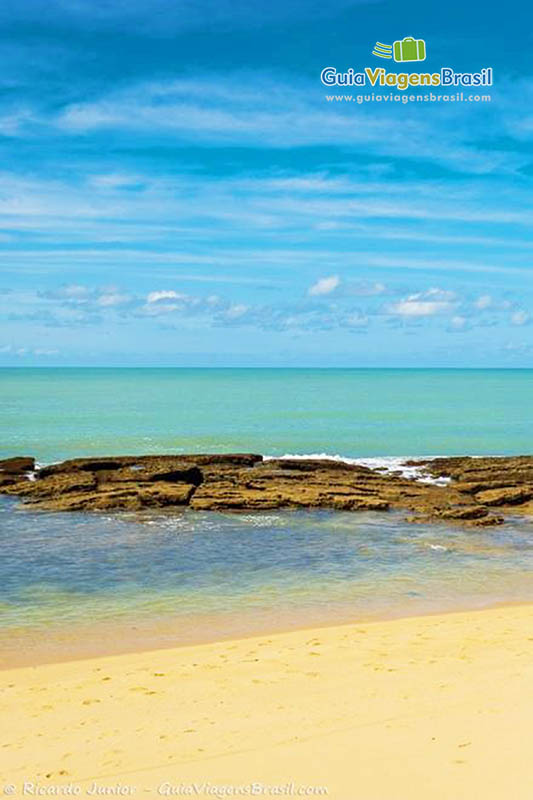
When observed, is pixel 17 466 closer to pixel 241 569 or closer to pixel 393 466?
pixel 241 569

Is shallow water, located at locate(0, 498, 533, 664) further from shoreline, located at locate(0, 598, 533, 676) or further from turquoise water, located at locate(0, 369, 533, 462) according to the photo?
turquoise water, located at locate(0, 369, 533, 462)

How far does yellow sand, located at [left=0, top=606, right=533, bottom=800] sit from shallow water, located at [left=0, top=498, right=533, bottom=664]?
6.95 ft

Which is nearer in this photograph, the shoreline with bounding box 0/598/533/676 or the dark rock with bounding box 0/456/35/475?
the shoreline with bounding box 0/598/533/676

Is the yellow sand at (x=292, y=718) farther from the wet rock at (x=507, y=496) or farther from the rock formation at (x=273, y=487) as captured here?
the wet rock at (x=507, y=496)

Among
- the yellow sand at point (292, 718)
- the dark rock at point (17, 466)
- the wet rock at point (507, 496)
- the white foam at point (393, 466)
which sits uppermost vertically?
the dark rock at point (17, 466)

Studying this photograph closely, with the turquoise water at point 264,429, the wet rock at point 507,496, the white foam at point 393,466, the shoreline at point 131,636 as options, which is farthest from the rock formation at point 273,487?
the shoreline at point 131,636

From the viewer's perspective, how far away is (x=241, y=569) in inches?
731

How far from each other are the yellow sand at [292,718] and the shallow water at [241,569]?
2.12 m

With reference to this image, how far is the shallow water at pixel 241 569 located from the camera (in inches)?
Answer: 589

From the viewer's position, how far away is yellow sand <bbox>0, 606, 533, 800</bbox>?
290 inches

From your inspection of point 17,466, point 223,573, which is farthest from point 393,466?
point 223,573

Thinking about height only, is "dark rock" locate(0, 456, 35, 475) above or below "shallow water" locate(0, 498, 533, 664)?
above

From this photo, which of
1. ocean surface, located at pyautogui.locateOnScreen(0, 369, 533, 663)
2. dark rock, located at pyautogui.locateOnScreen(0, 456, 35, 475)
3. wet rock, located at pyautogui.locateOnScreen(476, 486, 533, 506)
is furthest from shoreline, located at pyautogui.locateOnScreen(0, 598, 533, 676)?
dark rock, located at pyautogui.locateOnScreen(0, 456, 35, 475)

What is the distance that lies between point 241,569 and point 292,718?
31.1 ft
